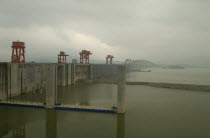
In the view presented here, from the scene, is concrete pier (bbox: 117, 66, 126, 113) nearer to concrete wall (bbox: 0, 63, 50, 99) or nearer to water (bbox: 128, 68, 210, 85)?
concrete wall (bbox: 0, 63, 50, 99)

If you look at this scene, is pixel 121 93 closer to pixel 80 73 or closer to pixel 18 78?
pixel 18 78

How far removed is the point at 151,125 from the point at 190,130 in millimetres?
1450

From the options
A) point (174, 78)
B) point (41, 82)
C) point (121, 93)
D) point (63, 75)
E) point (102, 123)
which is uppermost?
point (63, 75)

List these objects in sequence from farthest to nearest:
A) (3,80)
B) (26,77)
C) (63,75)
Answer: (63,75) < (26,77) < (3,80)

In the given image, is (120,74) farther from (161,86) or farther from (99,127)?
(161,86)

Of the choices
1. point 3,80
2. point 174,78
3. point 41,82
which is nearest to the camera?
point 3,80

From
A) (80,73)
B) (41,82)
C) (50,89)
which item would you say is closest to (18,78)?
(41,82)

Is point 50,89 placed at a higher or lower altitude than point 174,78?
higher

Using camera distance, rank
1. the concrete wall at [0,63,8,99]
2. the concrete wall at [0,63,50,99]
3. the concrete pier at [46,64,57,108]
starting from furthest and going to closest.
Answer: the concrete wall at [0,63,50,99] < the concrete wall at [0,63,8,99] < the concrete pier at [46,64,57,108]

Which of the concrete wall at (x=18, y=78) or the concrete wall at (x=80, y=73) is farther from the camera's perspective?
the concrete wall at (x=80, y=73)

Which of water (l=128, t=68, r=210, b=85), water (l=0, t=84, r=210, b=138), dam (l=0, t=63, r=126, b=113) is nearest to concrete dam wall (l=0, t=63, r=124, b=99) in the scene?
dam (l=0, t=63, r=126, b=113)

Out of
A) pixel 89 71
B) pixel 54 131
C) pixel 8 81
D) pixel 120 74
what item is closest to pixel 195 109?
pixel 120 74

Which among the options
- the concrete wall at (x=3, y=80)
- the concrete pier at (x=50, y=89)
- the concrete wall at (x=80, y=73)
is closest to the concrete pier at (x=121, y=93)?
the concrete pier at (x=50, y=89)

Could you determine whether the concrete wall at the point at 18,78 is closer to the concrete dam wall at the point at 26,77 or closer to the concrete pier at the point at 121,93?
the concrete dam wall at the point at 26,77
